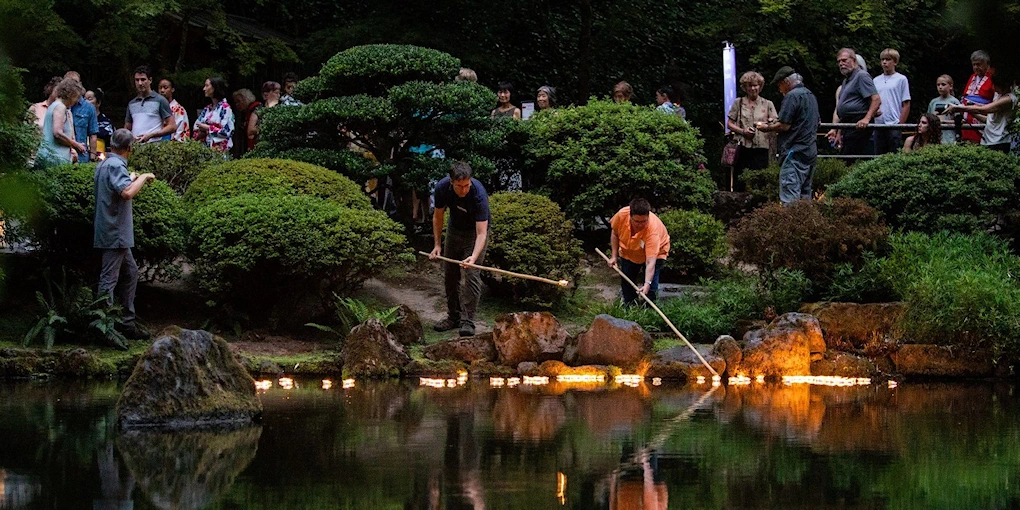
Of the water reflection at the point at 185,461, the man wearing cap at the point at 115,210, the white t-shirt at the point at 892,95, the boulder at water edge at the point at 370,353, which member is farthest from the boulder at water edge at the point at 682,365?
the white t-shirt at the point at 892,95

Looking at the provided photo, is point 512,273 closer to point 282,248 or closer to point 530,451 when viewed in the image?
point 282,248

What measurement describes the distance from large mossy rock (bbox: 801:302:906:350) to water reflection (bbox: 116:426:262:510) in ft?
22.3

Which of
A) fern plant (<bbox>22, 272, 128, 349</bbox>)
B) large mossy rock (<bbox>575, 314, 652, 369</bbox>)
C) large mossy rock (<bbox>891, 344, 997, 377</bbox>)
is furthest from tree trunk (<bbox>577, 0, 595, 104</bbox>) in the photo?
fern plant (<bbox>22, 272, 128, 349</bbox>)

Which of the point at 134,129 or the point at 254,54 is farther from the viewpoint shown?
the point at 254,54

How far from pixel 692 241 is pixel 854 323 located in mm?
3313

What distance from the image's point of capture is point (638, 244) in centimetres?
1521

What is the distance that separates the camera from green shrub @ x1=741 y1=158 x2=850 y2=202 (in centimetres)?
1909

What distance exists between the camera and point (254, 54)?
21.9 metres

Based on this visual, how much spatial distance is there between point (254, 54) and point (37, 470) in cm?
1434

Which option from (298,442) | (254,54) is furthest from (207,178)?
(298,442)

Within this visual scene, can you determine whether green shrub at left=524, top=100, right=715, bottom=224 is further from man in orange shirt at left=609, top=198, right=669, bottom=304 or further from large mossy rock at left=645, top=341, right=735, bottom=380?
large mossy rock at left=645, top=341, right=735, bottom=380

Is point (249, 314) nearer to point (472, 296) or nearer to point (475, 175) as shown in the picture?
point (472, 296)

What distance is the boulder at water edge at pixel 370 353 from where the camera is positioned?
45.4 ft

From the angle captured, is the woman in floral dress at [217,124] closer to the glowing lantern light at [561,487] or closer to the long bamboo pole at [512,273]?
the long bamboo pole at [512,273]
